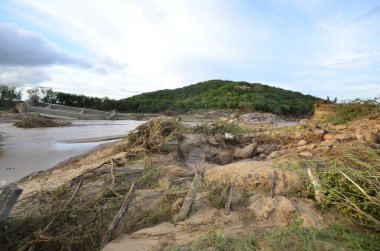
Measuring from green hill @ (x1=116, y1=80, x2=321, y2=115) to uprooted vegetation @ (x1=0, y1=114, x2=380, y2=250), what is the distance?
93.7 ft

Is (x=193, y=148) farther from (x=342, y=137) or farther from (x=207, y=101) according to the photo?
(x=207, y=101)

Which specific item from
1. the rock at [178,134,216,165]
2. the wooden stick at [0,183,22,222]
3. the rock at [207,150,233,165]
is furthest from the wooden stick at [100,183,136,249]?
the rock at [207,150,233,165]

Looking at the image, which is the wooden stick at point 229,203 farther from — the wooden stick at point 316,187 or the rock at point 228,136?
the rock at point 228,136

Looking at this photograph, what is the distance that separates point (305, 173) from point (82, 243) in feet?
9.41

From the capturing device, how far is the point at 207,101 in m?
39.8

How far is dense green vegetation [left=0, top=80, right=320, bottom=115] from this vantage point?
3384cm

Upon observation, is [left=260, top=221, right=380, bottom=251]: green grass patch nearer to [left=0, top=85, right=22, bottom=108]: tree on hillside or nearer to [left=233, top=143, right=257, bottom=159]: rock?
[left=233, top=143, right=257, bottom=159]: rock

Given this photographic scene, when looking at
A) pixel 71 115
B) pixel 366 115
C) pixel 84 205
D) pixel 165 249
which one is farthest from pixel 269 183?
pixel 71 115

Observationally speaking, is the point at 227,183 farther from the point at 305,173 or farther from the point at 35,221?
the point at 35,221

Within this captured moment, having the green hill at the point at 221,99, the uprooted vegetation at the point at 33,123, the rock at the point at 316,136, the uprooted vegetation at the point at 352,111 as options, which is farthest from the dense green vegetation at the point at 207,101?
the rock at the point at 316,136

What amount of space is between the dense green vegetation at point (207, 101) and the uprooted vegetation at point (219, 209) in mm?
28207

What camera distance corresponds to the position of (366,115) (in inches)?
379

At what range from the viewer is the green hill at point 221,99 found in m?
35.9

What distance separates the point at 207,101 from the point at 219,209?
118 ft
